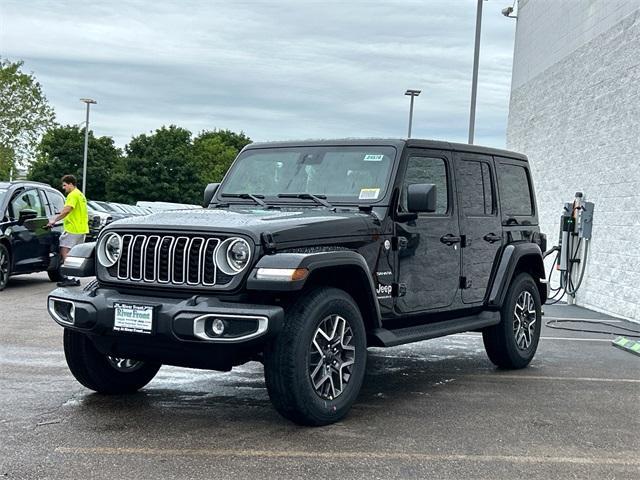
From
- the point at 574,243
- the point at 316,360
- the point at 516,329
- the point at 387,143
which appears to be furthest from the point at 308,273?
the point at 574,243

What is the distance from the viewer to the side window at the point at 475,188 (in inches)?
282

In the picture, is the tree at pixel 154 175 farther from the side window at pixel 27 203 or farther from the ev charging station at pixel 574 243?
the ev charging station at pixel 574 243

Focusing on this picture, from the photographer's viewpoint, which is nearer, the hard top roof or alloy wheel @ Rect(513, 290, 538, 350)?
the hard top roof

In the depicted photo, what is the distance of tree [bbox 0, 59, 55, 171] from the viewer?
36.7 metres

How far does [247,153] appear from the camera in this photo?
720cm

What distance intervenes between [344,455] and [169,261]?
1612 mm

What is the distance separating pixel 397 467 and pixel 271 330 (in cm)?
105

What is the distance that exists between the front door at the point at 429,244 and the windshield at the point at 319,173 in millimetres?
A: 240

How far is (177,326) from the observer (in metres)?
4.98

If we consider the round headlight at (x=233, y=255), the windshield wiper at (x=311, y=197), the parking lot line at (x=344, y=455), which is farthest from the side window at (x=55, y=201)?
the parking lot line at (x=344, y=455)

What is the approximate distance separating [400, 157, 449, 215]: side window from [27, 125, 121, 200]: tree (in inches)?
2396

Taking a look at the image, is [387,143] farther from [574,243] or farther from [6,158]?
[6,158]

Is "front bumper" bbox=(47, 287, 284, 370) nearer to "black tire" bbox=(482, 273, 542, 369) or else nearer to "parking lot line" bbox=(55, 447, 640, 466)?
"parking lot line" bbox=(55, 447, 640, 466)

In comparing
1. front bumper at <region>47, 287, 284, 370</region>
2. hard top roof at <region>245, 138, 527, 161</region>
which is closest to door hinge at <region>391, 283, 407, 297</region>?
hard top roof at <region>245, 138, 527, 161</region>
